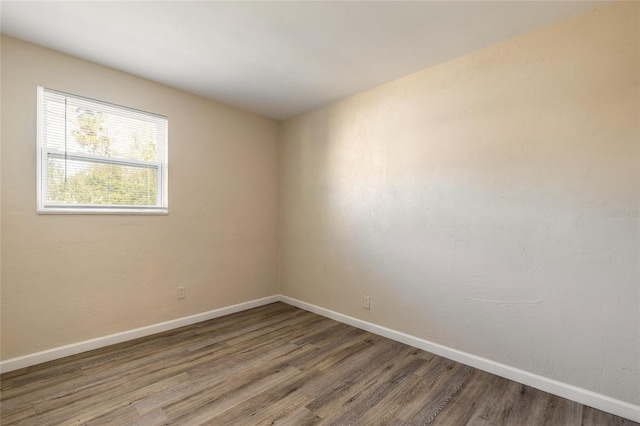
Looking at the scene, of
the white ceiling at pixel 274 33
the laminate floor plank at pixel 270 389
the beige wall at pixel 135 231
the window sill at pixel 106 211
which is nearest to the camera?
the laminate floor plank at pixel 270 389

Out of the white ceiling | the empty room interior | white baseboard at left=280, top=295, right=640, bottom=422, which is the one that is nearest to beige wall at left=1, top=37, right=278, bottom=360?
the empty room interior

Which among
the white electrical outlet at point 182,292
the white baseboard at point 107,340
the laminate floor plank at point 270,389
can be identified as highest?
the white electrical outlet at point 182,292

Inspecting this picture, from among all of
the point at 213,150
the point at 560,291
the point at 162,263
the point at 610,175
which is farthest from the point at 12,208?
the point at 610,175

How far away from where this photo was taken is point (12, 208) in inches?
85.6

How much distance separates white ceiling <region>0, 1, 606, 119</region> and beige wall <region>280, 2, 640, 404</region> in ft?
0.91

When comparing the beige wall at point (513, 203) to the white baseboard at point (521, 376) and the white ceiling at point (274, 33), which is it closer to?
the white baseboard at point (521, 376)

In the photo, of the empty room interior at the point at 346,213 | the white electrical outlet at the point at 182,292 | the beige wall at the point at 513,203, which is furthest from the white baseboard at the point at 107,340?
the beige wall at the point at 513,203

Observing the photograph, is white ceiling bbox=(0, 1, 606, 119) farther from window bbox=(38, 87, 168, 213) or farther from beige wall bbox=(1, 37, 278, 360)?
window bbox=(38, 87, 168, 213)

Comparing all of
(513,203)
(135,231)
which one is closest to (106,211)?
(135,231)

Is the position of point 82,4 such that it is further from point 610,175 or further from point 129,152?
point 610,175

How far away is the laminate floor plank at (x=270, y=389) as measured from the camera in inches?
68.4

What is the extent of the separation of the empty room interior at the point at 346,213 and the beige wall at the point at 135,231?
0.02 metres

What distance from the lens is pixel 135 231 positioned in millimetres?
2787

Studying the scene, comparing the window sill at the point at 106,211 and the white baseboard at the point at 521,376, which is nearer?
Answer: the white baseboard at the point at 521,376
